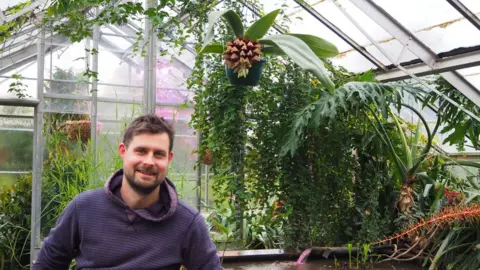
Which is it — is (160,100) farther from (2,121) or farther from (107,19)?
(107,19)

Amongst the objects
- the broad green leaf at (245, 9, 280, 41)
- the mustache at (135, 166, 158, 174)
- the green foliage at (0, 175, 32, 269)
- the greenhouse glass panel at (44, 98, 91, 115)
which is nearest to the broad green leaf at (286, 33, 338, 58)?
the broad green leaf at (245, 9, 280, 41)

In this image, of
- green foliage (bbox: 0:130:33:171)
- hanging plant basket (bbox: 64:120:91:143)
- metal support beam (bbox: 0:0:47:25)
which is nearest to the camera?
metal support beam (bbox: 0:0:47:25)

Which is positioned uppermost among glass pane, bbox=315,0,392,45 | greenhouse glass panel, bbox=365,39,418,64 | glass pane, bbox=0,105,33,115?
glass pane, bbox=315,0,392,45

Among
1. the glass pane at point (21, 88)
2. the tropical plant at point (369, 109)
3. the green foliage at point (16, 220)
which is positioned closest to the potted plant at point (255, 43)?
the tropical plant at point (369, 109)

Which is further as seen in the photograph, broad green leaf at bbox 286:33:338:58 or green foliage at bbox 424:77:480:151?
green foliage at bbox 424:77:480:151

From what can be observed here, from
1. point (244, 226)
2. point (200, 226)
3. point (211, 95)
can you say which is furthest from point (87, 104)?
point (200, 226)

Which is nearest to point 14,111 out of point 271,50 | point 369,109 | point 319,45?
point 271,50

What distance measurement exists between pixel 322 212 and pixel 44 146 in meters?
2.30

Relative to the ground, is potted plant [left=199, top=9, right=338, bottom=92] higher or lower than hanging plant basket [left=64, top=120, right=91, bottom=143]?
higher

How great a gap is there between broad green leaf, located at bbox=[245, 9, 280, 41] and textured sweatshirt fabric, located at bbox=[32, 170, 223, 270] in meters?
1.41

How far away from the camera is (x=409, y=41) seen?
4469 mm

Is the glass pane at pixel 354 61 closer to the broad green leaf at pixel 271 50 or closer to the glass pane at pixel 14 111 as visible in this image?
the broad green leaf at pixel 271 50

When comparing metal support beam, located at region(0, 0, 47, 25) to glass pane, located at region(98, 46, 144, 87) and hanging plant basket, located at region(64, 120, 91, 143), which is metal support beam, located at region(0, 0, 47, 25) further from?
glass pane, located at region(98, 46, 144, 87)

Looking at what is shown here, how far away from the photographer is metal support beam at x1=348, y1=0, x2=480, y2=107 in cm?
440
